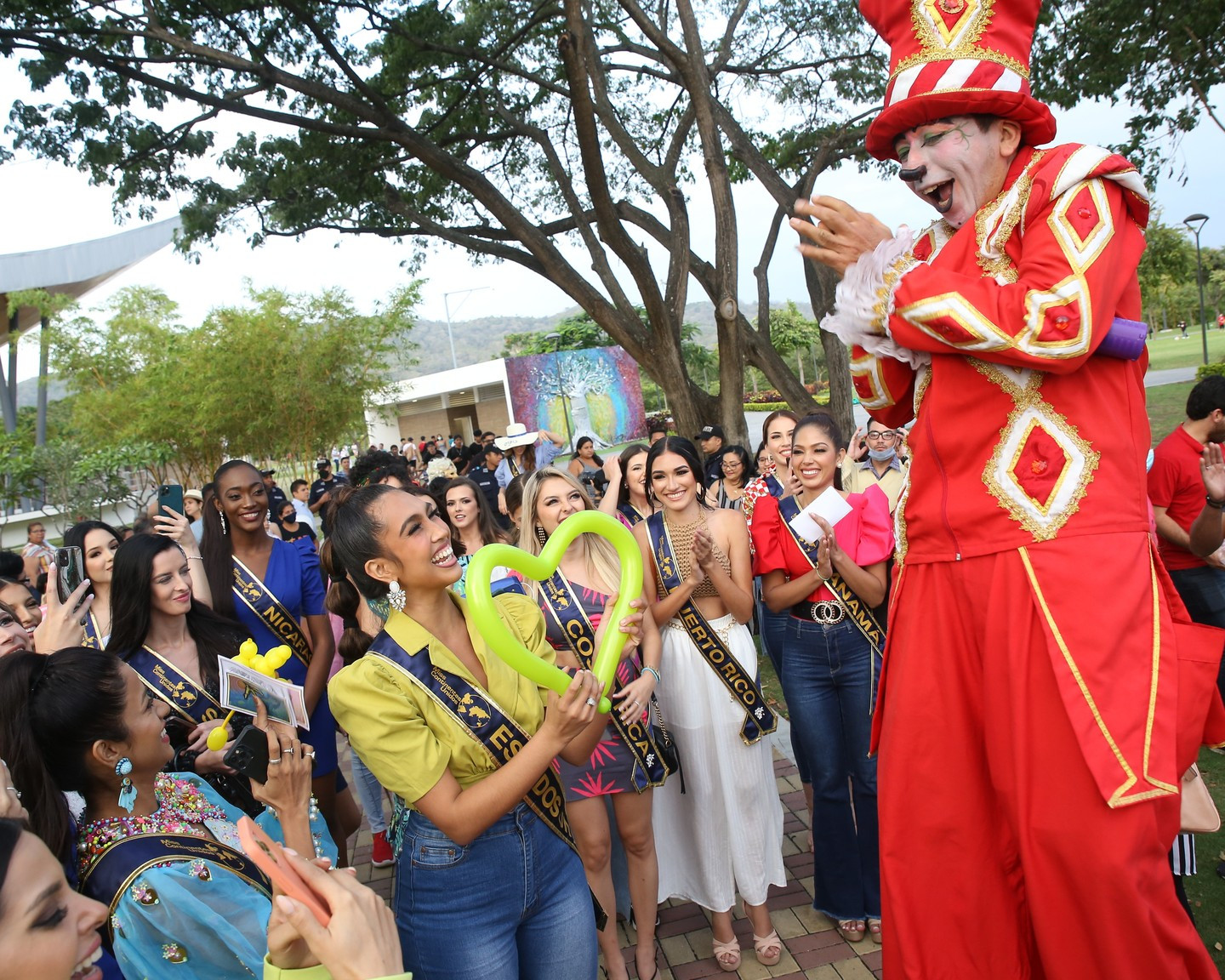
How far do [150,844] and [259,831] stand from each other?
37.4 inches

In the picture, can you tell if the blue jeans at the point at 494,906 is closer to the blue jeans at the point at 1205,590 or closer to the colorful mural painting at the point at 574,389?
the blue jeans at the point at 1205,590

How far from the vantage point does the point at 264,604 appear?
182 inches

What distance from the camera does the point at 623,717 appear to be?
11.6 feet

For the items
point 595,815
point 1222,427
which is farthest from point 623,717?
point 1222,427

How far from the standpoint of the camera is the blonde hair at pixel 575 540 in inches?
159

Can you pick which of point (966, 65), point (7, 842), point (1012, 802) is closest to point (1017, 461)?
→ point (1012, 802)

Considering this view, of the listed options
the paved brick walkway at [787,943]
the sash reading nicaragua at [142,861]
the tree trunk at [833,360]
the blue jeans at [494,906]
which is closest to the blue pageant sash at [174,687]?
the sash reading nicaragua at [142,861]

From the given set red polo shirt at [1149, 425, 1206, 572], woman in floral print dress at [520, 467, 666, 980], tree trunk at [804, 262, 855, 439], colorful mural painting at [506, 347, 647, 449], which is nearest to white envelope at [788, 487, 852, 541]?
woman in floral print dress at [520, 467, 666, 980]

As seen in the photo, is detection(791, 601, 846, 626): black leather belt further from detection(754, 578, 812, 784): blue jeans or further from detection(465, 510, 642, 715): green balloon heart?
detection(465, 510, 642, 715): green balloon heart

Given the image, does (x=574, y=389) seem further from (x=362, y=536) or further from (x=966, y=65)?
(x=966, y=65)

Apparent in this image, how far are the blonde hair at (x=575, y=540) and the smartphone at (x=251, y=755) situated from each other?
72.3 inches

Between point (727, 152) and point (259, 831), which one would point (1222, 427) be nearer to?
point (259, 831)

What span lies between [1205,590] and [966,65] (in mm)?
3925

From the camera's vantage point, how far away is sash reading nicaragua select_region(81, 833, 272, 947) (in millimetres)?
2184
